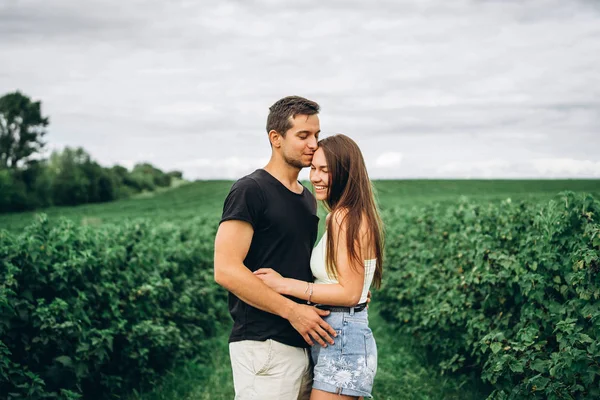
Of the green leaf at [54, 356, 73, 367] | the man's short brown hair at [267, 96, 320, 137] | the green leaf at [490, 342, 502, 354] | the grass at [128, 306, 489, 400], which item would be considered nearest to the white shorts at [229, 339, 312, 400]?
the man's short brown hair at [267, 96, 320, 137]

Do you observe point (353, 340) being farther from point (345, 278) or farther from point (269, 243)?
point (269, 243)

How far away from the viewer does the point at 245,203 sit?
10.8 feet

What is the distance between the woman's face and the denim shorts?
75cm

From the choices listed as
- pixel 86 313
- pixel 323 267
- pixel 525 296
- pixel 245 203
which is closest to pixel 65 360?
pixel 86 313

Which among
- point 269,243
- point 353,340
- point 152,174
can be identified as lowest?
point 353,340

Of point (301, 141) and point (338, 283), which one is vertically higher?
point (301, 141)

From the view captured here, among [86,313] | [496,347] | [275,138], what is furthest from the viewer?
[86,313]

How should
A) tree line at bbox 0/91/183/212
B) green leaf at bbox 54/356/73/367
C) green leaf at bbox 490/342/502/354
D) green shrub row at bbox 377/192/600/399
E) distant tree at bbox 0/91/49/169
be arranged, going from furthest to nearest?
distant tree at bbox 0/91/49/169, tree line at bbox 0/91/183/212, green leaf at bbox 54/356/73/367, green leaf at bbox 490/342/502/354, green shrub row at bbox 377/192/600/399

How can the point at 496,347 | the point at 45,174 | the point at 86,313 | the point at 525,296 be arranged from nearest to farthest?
the point at 496,347 → the point at 525,296 → the point at 86,313 → the point at 45,174

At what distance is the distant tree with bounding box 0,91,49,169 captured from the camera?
2709 inches

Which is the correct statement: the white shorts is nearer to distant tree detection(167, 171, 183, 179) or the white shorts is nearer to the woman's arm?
the woman's arm

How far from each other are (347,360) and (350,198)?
0.95 metres

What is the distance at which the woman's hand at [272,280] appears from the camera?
129 inches

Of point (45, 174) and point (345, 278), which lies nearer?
point (345, 278)
